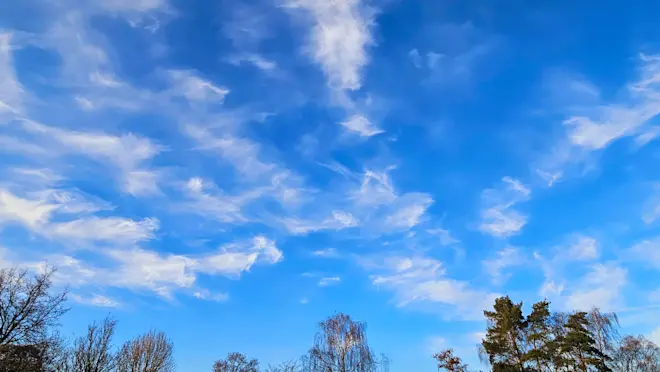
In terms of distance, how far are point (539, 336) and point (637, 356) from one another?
12088 millimetres

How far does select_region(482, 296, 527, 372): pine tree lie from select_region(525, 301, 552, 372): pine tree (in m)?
0.57

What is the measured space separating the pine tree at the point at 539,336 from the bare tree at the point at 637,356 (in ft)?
26.6

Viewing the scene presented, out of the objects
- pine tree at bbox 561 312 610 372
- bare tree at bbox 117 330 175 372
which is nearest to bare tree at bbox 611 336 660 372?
pine tree at bbox 561 312 610 372

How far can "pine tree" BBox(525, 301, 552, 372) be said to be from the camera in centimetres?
3338

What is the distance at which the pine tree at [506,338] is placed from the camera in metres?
34.3

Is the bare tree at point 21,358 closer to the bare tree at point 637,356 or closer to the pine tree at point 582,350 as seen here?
the pine tree at point 582,350

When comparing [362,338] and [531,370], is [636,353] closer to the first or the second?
[531,370]

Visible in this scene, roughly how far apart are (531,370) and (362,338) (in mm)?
12838

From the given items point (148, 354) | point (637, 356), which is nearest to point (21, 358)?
point (148, 354)

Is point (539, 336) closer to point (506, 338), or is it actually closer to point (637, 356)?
point (506, 338)

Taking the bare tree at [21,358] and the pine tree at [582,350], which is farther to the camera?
the pine tree at [582,350]

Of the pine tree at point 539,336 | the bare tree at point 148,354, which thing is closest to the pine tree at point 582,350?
the pine tree at point 539,336

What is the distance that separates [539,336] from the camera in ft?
113

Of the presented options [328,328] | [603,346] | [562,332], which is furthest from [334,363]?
[603,346]
